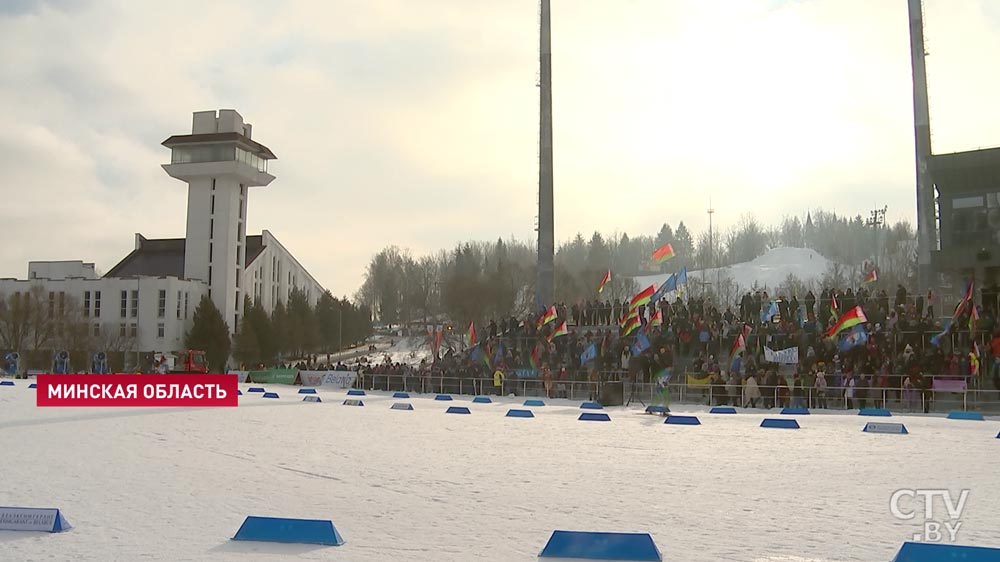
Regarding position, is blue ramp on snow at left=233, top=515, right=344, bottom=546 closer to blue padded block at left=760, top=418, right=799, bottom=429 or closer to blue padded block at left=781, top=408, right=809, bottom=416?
blue padded block at left=760, top=418, right=799, bottom=429

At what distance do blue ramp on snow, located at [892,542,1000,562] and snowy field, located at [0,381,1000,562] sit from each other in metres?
0.75

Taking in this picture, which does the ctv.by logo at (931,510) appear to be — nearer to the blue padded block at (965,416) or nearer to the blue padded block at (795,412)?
the blue padded block at (965,416)

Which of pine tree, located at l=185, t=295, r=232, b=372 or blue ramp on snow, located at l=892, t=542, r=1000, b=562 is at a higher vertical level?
pine tree, located at l=185, t=295, r=232, b=372

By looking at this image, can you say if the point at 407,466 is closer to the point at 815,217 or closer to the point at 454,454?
the point at 454,454

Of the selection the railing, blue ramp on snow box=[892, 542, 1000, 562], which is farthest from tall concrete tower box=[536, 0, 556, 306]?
blue ramp on snow box=[892, 542, 1000, 562]

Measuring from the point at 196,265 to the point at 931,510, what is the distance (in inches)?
3440

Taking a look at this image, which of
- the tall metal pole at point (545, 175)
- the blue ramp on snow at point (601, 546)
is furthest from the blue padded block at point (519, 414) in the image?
the tall metal pole at point (545, 175)

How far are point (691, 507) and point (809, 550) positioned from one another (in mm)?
2490

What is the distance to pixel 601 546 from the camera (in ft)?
28.7

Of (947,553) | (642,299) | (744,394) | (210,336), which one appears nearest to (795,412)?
(744,394)

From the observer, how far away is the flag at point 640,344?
118 feet

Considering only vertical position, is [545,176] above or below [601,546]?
above

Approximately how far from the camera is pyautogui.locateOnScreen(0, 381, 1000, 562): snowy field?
908cm

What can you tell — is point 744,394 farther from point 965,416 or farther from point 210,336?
point 210,336
